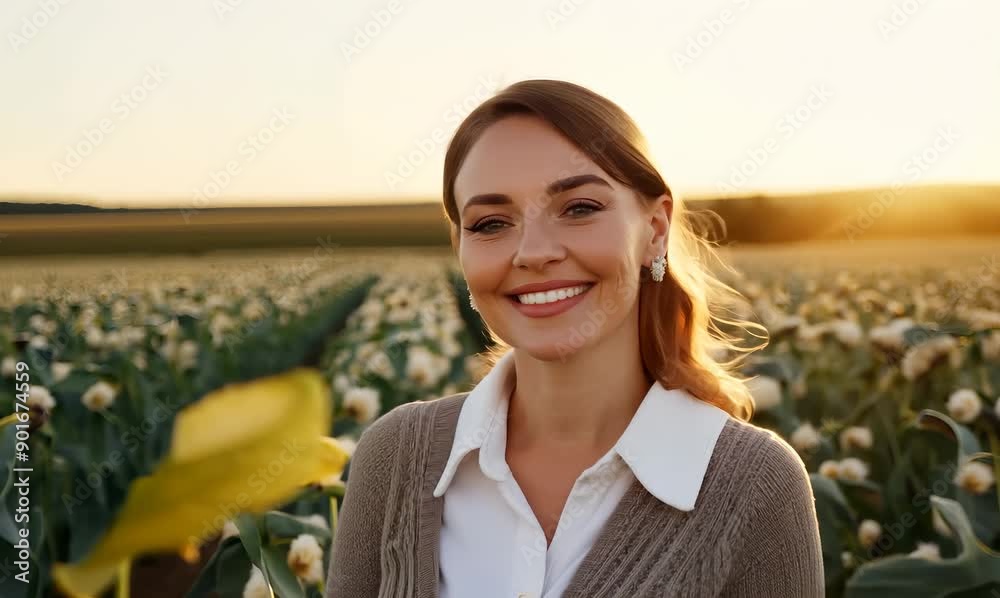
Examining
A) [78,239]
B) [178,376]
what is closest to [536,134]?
[178,376]

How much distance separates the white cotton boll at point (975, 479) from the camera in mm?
3166

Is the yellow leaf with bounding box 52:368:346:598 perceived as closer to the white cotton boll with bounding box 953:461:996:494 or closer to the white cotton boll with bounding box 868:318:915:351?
the white cotton boll with bounding box 953:461:996:494

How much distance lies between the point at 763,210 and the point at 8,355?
34657 mm

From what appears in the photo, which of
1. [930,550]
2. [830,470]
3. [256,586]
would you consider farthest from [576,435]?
[830,470]

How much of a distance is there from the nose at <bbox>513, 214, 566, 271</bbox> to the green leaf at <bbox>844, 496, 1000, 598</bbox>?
1.21 m

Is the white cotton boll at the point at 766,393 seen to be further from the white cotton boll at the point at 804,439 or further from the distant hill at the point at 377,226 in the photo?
the distant hill at the point at 377,226

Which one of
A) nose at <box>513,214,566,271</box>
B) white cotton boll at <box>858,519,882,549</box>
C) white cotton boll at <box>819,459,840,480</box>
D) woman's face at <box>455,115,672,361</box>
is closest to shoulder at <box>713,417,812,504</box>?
woman's face at <box>455,115,672,361</box>

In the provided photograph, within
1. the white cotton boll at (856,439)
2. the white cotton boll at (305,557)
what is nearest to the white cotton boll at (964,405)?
the white cotton boll at (856,439)

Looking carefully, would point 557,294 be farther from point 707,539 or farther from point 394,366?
point 394,366

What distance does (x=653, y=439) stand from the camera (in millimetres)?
1669

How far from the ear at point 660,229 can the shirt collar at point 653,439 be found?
23cm

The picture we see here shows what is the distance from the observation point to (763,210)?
37.3m

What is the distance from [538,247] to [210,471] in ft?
2.11

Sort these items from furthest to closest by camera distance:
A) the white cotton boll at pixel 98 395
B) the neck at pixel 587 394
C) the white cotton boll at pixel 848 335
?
the white cotton boll at pixel 848 335 → the white cotton boll at pixel 98 395 → the neck at pixel 587 394
